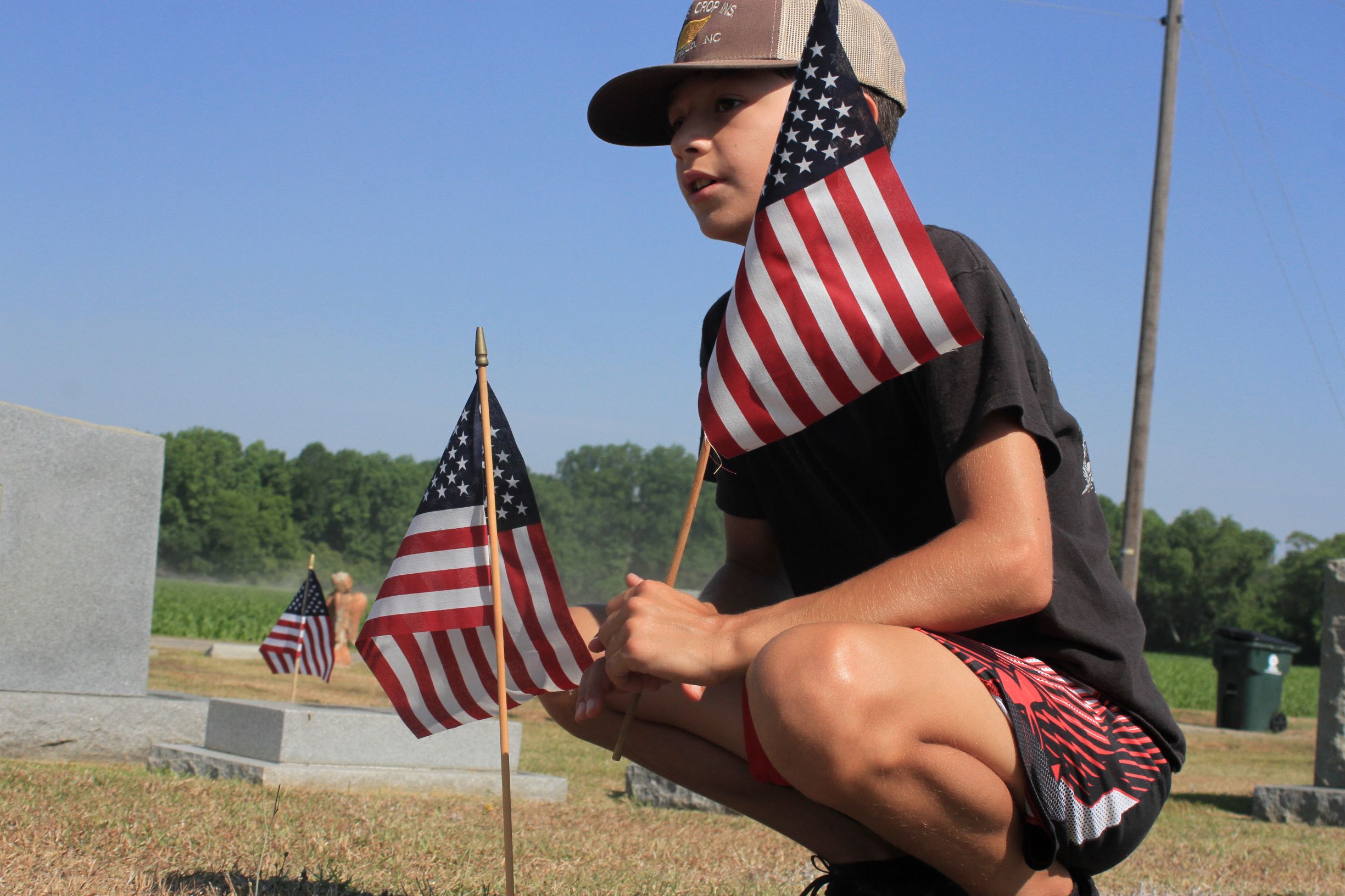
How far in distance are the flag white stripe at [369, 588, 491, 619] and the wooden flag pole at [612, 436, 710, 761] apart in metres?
0.41

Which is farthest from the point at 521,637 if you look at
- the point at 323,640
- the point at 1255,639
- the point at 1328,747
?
the point at 1255,639

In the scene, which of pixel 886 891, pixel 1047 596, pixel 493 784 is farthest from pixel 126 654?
pixel 1047 596

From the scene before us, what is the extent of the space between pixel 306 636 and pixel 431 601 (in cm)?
647

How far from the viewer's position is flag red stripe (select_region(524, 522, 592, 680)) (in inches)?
99.1

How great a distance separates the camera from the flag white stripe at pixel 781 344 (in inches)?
81.0

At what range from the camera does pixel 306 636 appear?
339 inches

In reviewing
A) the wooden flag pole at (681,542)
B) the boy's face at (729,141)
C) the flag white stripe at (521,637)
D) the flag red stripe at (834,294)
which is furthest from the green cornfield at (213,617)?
the flag red stripe at (834,294)

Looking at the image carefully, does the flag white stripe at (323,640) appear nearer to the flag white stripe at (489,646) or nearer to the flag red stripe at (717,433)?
the flag white stripe at (489,646)

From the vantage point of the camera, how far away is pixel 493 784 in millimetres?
6211

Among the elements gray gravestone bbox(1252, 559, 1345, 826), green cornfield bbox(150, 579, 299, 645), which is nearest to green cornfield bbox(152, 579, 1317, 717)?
green cornfield bbox(150, 579, 299, 645)

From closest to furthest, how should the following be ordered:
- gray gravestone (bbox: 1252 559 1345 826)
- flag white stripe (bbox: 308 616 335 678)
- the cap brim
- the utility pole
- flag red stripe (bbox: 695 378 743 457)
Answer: flag red stripe (bbox: 695 378 743 457)
the cap brim
gray gravestone (bbox: 1252 559 1345 826)
flag white stripe (bbox: 308 616 335 678)
the utility pole

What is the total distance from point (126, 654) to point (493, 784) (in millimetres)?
2549

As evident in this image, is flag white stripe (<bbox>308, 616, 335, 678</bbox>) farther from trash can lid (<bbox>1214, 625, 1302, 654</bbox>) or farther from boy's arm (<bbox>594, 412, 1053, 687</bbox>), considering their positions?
trash can lid (<bbox>1214, 625, 1302, 654</bbox>)

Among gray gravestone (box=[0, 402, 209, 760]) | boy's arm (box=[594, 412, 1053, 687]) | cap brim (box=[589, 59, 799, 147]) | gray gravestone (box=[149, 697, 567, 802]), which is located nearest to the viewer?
boy's arm (box=[594, 412, 1053, 687])
